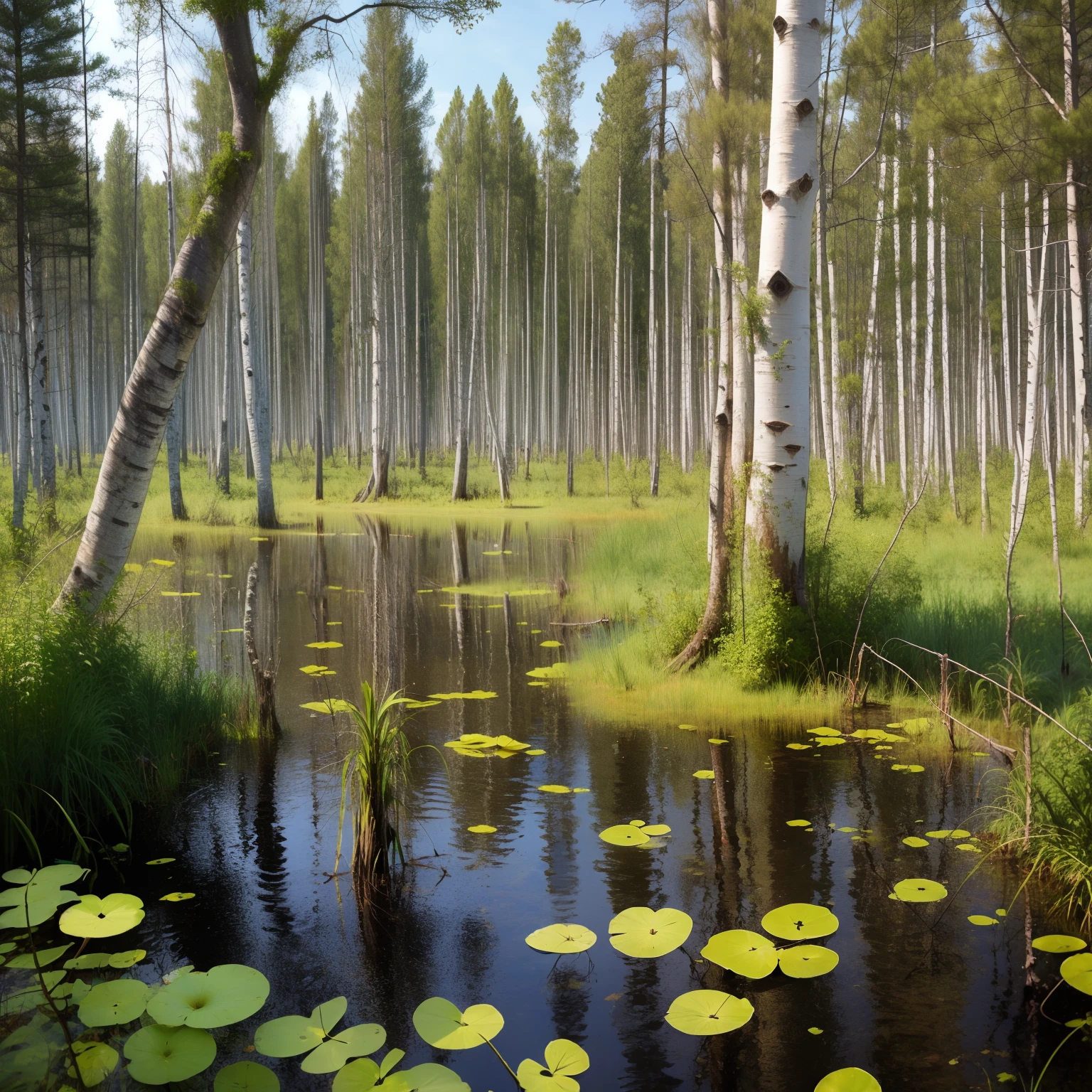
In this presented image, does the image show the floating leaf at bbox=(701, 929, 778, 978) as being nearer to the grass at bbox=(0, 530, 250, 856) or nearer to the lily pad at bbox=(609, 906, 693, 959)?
the lily pad at bbox=(609, 906, 693, 959)

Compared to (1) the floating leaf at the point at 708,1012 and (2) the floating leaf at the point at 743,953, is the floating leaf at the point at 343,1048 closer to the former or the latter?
(1) the floating leaf at the point at 708,1012

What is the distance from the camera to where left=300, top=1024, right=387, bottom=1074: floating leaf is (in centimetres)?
237

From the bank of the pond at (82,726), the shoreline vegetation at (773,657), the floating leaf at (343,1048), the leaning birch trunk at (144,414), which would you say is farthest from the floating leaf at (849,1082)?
the leaning birch trunk at (144,414)

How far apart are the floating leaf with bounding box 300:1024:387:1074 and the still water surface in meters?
0.06

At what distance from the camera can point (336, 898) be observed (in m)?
3.48

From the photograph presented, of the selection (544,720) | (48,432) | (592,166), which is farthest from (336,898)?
(592,166)

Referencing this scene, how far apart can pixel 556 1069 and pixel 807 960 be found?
96cm

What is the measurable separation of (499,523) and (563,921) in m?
16.6

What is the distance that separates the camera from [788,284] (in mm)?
6152

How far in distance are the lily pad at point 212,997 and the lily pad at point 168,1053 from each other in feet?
0.12

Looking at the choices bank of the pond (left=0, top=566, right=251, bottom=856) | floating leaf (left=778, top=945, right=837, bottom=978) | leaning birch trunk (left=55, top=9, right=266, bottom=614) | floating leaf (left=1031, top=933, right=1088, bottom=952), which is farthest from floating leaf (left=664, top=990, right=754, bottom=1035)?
leaning birch trunk (left=55, top=9, right=266, bottom=614)

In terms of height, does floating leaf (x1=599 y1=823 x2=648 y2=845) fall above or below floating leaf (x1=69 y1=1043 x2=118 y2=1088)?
below

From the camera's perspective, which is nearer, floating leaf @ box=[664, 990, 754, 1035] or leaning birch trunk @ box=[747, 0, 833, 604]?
floating leaf @ box=[664, 990, 754, 1035]

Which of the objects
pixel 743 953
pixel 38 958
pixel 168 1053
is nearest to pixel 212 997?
pixel 168 1053
